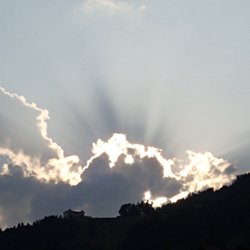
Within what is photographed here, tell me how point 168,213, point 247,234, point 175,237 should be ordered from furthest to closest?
point 168,213 < point 175,237 < point 247,234

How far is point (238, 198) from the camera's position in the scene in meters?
156

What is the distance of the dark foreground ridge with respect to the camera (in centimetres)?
13325

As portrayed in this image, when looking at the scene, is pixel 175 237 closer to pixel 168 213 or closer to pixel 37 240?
pixel 168 213

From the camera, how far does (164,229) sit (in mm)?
148750

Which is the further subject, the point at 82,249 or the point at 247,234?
the point at 82,249

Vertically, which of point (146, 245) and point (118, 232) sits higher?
point (118, 232)

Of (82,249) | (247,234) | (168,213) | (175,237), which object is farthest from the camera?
(168,213)

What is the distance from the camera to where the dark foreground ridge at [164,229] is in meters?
133

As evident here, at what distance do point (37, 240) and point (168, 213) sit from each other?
3926cm

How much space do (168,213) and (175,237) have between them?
27.7m

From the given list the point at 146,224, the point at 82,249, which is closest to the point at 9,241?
the point at 82,249

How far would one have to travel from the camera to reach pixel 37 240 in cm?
16188

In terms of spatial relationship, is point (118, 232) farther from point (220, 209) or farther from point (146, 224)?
point (220, 209)

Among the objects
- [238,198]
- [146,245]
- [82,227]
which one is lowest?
[146,245]
